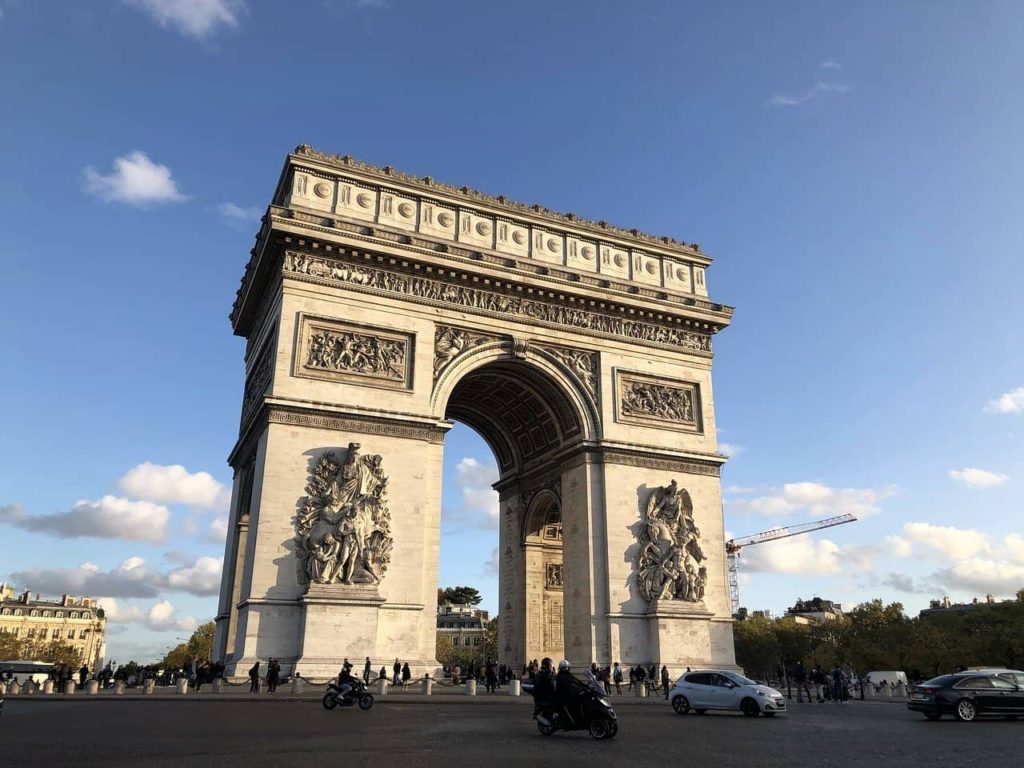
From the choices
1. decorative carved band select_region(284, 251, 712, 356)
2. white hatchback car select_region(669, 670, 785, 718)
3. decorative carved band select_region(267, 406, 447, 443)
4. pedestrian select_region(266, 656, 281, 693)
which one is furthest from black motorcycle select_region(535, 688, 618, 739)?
decorative carved band select_region(284, 251, 712, 356)

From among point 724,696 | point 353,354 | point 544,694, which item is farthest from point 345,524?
point 544,694

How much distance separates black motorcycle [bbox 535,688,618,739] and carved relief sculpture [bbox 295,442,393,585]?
488 inches

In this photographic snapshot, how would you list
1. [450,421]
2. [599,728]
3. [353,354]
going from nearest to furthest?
[599,728]
[353,354]
[450,421]

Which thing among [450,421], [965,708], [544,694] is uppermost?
[450,421]

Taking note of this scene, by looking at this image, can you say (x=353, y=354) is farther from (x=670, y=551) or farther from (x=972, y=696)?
(x=972, y=696)

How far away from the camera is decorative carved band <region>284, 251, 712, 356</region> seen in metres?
26.6

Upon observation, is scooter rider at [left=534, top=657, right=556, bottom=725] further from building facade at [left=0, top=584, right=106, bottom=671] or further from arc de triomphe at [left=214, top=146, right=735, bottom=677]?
building facade at [left=0, top=584, right=106, bottom=671]

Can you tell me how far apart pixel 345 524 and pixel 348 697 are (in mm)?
7056

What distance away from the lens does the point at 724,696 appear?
18.3 m

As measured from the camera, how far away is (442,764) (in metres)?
8.59

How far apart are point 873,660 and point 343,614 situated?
57.6m

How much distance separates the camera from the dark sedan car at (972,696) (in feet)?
56.0

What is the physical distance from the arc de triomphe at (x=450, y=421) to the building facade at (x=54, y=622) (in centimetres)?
9422

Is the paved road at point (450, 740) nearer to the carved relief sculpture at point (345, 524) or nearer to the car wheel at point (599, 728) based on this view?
the car wheel at point (599, 728)
